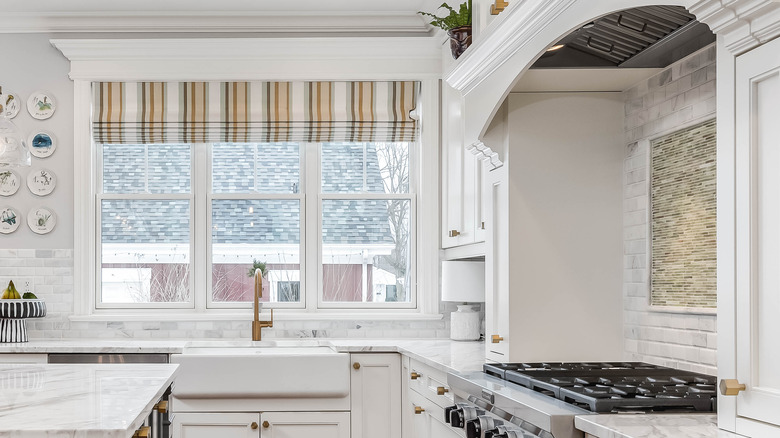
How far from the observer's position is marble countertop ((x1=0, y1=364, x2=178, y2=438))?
1667 millimetres

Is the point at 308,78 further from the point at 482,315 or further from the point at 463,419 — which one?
the point at 463,419

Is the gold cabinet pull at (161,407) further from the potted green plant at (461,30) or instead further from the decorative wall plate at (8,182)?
the decorative wall plate at (8,182)

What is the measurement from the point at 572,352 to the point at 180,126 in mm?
2684

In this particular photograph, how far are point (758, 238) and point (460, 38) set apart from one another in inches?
80.6

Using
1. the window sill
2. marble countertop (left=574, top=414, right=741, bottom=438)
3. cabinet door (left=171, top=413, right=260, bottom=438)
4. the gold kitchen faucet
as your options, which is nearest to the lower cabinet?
cabinet door (left=171, top=413, right=260, bottom=438)

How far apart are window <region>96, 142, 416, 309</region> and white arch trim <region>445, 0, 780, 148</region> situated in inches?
71.8

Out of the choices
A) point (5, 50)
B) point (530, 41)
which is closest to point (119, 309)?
point (5, 50)

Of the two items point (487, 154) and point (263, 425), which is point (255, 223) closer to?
point (263, 425)

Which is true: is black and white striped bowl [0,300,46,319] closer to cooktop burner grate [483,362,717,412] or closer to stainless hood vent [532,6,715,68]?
cooktop burner grate [483,362,717,412]

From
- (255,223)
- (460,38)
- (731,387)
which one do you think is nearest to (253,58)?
(255,223)

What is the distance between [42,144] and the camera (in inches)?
188

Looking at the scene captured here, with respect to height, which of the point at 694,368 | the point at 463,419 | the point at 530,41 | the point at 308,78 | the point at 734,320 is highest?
the point at 308,78

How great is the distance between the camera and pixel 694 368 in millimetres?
2543

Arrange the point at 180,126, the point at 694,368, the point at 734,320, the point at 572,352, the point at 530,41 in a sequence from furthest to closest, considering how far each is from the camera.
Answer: the point at 180,126, the point at 572,352, the point at 694,368, the point at 530,41, the point at 734,320
